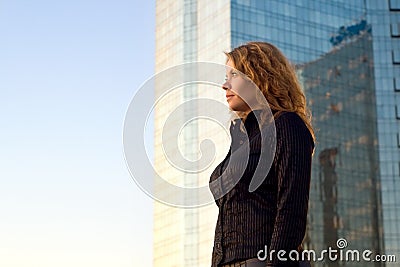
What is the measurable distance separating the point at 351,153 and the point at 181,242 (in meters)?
17.2

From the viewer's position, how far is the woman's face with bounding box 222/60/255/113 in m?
4.11

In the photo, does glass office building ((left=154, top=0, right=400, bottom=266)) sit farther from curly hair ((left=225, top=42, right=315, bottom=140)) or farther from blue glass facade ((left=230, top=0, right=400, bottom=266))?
curly hair ((left=225, top=42, right=315, bottom=140))

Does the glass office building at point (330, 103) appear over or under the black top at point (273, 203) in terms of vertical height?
over

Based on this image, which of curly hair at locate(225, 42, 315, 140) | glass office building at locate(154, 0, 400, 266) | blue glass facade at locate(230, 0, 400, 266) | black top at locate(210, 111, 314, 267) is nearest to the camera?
black top at locate(210, 111, 314, 267)

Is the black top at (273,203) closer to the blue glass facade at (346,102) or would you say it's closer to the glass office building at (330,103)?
the glass office building at (330,103)

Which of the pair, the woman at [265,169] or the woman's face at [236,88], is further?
the woman's face at [236,88]

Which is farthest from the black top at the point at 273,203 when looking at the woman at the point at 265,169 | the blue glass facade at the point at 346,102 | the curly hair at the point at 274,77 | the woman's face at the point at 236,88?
the blue glass facade at the point at 346,102

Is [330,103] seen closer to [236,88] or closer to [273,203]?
[236,88]

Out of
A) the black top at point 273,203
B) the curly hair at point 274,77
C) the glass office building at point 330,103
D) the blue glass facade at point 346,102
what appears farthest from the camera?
the blue glass facade at point 346,102

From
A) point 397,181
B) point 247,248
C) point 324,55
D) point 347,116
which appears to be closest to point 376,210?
point 397,181

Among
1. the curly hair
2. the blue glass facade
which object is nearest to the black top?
the curly hair

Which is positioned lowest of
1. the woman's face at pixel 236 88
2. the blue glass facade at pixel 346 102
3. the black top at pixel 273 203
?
the black top at pixel 273 203

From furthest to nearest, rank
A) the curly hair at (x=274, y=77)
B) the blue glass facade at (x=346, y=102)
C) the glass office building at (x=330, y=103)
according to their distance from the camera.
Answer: the blue glass facade at (x=346, y=102)
the glass office building at (x=330, y=103)
the curly hair at (x=274, y=77)

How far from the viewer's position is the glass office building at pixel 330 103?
73.6 metres
